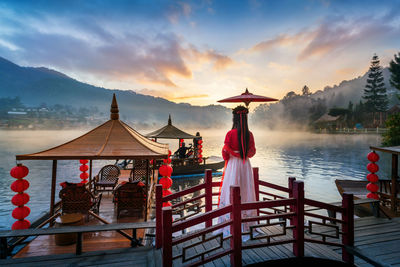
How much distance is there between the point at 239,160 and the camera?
482 cm

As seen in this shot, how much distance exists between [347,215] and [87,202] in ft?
19.8

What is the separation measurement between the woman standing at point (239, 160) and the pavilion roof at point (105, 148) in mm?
1782

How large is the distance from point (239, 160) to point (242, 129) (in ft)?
2.18

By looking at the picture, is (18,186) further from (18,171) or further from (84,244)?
(84,244)

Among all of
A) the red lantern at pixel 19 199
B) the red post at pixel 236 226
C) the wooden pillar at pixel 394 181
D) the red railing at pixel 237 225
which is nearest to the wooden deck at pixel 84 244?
the red lantern at pixel 19 199

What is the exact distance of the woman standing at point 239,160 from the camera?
4727mm

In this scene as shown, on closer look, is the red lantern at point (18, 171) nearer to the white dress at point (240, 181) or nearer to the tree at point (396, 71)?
the white dress at point (240, 181)

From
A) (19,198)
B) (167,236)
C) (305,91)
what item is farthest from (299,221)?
(305,91)

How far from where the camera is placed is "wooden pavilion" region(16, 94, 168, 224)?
215 inches

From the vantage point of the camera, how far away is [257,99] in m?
5.30

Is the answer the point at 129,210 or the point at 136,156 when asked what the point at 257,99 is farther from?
the point at 129,210

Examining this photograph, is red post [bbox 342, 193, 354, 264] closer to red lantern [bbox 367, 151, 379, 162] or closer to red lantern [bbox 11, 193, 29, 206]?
red lantern [bbox 367, 151, 379, 162]

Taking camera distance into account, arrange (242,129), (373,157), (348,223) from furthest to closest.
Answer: (373,157) → (242,129) → (348,223)

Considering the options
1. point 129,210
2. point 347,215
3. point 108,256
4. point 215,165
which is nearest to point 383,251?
point 347,215
